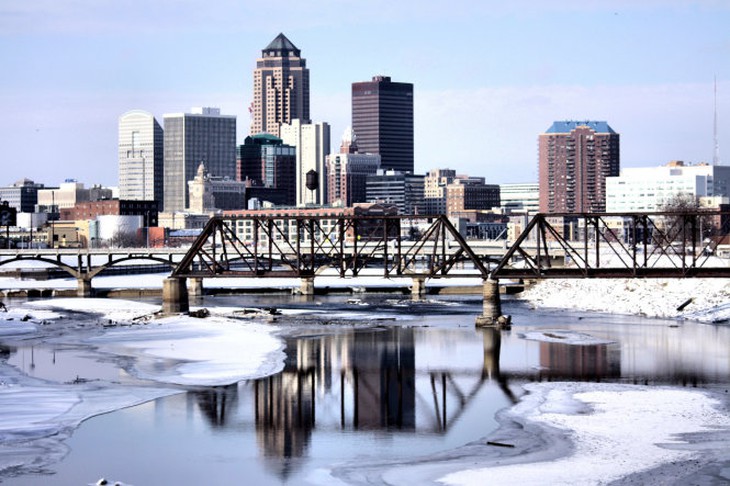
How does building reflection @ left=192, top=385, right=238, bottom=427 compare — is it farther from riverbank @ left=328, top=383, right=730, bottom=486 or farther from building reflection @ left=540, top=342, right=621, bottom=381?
building reflection @ left=540, top=342, right=621, bottom=381

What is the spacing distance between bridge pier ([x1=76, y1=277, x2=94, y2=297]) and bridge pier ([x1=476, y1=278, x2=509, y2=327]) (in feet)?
211

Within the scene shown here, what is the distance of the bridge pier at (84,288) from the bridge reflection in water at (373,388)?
221 feet

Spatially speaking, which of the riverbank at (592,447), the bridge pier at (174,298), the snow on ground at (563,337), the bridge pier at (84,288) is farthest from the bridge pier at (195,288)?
the riverbank at (592,447)

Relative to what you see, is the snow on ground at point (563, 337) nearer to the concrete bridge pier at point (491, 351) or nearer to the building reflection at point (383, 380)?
the concrete bridge pier at point (491, 351)

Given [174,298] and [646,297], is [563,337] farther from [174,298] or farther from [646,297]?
[174,298]

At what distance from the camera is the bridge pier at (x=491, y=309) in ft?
313

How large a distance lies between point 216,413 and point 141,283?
4569 inches

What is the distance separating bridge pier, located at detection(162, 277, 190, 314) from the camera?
346 ft

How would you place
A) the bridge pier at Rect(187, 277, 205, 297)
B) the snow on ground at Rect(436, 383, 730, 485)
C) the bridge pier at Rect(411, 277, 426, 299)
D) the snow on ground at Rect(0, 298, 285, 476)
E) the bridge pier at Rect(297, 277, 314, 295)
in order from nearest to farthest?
the snow on ground at Rect(436, 383, 730, 485), the snow on ground at Rect(0, 298, 285, 476), the bridge pier at Rect(411, 277, 426, 299), the bridge pier at Rect(187, 277, 205, 297), the bridge pier at Rect(297, 277, 314, 295)

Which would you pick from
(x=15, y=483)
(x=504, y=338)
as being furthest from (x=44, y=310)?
(x=15, y=483)

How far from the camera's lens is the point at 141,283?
169 metres

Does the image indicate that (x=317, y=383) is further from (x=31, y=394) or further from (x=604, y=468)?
(x=604, y=468)

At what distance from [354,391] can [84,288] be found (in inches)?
3737

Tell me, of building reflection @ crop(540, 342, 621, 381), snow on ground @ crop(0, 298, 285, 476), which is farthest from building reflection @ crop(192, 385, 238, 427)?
building reflection @ crop(540, 342, 621, 381)
